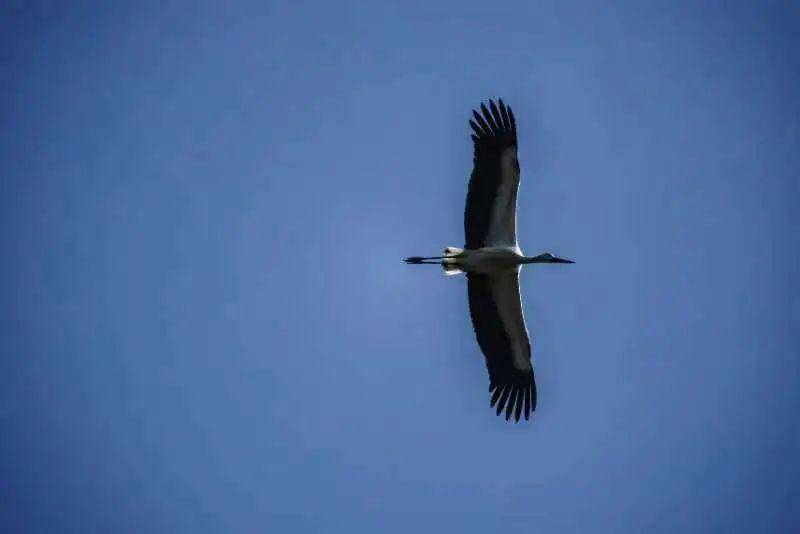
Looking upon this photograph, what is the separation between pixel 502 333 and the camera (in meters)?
13.1

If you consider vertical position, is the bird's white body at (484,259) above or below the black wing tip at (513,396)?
above

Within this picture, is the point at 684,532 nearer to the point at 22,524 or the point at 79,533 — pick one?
the point at 79,533

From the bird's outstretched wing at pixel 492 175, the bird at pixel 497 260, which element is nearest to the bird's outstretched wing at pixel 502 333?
the bird at pixel 497 260

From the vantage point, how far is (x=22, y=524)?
61062 millimetres

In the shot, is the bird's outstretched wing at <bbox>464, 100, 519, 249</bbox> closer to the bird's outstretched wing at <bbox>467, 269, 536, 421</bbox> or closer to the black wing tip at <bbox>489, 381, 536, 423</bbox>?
the bird's outstretched wing at <bbox>467, 269, 536, 421</bbox>

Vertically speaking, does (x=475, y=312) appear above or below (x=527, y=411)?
above

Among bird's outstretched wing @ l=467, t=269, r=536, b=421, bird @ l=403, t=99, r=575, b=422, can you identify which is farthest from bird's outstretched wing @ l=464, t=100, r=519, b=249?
bird's outstretched wing @ l=467, t=269, r=536, b=421

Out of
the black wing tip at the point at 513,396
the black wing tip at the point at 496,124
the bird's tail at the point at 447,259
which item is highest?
the black wing tip at the point at 496,124

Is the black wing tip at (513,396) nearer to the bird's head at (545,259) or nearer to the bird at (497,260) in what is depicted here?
the bird at (497,260)

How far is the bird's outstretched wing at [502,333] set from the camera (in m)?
13.1

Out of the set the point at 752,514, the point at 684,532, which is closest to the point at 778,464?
the point at 752,514

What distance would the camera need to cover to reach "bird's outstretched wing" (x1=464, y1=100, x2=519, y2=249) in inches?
489

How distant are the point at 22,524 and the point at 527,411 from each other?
62147 millimetres

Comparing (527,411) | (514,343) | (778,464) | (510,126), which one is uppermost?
(510,126)
